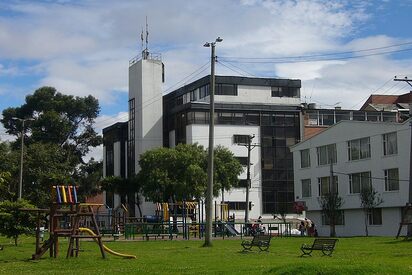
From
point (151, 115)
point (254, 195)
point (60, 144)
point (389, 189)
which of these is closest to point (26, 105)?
point (60, 144)

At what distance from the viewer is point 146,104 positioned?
9681cm

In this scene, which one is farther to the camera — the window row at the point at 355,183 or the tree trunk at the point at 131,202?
the tree trunk at the point at 131,202

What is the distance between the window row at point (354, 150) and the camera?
63.3 meters

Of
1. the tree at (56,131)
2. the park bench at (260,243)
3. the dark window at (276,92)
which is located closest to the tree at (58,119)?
the tree at (56,131)

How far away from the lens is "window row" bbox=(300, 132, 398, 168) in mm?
63344

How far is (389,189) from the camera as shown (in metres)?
63.1

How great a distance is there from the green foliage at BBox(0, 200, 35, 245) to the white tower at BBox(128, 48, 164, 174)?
6115 centimetres

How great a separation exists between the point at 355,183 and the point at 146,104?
127ft

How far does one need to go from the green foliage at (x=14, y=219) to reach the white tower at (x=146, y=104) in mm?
61145

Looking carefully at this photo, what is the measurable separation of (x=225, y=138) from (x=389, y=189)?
3328 cm

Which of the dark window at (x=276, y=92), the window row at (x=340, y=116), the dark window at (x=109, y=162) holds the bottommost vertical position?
the dark window at (x=109, y=162)

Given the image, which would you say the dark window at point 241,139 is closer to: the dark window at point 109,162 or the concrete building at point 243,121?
the concrete building at point 243,121

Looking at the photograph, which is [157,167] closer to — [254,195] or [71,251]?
[254,195]

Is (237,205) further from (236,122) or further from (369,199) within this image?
(369,199)
